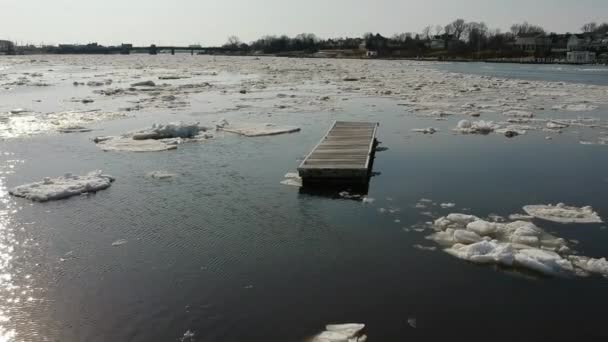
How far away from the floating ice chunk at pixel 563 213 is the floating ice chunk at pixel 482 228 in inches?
62.0

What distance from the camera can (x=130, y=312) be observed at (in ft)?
19.2

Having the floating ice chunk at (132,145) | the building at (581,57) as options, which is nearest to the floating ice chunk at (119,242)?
the floating ice chunk at (132,145)

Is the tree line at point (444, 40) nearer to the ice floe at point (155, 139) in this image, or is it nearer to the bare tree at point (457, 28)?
→ the bare tree at point (457, 28)

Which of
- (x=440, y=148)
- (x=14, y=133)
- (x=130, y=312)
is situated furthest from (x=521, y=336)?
(x=14, y=133)

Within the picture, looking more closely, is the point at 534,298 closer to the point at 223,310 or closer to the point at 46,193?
the point at 223,310

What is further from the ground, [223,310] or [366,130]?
[366,130]

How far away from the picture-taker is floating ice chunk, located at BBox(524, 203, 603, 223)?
8859 millimetres

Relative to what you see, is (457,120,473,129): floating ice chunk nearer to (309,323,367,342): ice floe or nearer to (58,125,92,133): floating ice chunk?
(58,125,92,133): floating ice chunk

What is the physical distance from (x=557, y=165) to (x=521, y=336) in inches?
358

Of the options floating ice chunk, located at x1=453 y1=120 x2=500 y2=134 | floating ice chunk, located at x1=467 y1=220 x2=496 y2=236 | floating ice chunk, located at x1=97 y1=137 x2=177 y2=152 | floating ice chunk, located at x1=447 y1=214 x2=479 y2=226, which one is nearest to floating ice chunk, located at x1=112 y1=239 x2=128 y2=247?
floating ice chunk, located at x1=447 y1=214 x2=479 y2=226

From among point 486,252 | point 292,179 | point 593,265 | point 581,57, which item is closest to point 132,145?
point 292,179

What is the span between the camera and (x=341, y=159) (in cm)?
1238

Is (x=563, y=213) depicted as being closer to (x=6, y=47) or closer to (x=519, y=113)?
(x=519, y=113)

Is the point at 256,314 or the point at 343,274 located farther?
the point at 343,274
